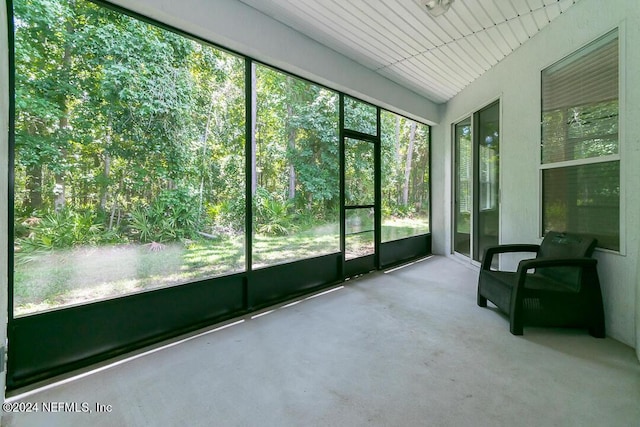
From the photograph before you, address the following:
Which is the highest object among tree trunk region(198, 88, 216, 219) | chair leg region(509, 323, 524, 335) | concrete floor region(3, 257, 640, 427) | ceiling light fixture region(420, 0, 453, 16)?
ceiling light fixture region(420, 0, 453, 16)

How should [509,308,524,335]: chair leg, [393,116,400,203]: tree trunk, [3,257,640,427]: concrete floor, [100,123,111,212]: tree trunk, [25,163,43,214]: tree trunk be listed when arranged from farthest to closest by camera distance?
[393,116,400,203]: tree trunk < [509,308,524,335]: chair leg < [100,123,111,212]: tree trunk < [25,163,43,214]: tree trunk < [3,257,640,427]: concrete floor

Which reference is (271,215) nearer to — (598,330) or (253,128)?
(253,128)

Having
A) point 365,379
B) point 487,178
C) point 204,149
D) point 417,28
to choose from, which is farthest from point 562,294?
point 204,149

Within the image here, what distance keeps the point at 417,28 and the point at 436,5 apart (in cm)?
64

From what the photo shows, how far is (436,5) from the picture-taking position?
2748mm

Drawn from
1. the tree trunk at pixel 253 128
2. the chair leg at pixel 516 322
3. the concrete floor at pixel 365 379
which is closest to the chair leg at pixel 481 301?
the concrete floor at pixel 365 379

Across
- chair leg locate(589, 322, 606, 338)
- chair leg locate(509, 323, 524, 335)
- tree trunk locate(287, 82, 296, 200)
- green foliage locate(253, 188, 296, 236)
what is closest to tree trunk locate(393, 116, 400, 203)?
tree trunk locate(287, 82, 296, 200)

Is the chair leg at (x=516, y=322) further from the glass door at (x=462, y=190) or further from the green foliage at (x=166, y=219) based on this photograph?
the green foliage at (x=166, y=219)

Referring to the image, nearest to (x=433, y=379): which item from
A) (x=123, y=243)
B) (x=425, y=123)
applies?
(x=123, y=243)

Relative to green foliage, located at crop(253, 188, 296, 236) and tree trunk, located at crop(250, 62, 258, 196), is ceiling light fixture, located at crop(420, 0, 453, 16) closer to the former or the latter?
tree trunk, located at crop(250, 62, 258, 196)

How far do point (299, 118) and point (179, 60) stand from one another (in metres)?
1.49

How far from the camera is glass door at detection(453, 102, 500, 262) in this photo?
4613mm

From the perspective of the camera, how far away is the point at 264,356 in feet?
7.50

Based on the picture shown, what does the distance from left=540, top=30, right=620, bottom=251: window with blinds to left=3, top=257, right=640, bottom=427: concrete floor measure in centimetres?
112
